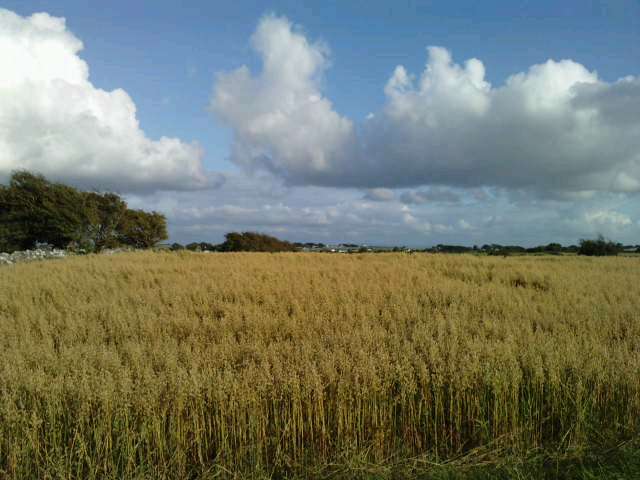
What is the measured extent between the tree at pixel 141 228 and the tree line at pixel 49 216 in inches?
83.7

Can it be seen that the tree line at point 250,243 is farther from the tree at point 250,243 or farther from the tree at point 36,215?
the tree at point 36,215

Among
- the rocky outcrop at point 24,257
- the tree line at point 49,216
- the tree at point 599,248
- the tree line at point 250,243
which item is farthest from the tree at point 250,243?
the tree at point 599,248

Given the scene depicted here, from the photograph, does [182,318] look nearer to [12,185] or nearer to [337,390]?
[337,390]

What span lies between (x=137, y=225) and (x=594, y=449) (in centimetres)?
4005

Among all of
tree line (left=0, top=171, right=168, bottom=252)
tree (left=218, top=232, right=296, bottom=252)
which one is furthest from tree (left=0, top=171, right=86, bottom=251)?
tree (left=218, top=232, right=296, bottom=252)

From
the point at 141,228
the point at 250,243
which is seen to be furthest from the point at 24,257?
the point at 250,243

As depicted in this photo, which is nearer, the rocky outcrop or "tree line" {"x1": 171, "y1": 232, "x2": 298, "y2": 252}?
the rocky outcrop

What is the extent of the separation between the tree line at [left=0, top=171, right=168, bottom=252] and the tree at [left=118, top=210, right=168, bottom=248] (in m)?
2.13

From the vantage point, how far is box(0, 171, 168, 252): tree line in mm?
29859

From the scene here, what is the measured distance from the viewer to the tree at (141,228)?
121ft

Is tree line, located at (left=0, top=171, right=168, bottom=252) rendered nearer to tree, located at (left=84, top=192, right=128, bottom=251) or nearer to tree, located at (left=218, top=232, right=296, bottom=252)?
tree, located at (left=84, top=192, right=128, bottom=251)

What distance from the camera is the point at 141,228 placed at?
37.7 m

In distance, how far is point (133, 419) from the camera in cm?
Answer: 399

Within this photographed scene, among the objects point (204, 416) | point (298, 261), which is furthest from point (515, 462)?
point (298, 261)
